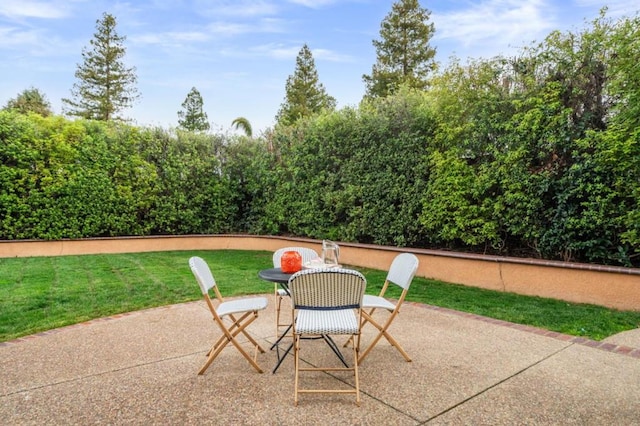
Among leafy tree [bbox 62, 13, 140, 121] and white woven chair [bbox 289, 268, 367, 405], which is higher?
leafy tree [bbox 62, 13, 140, 121]

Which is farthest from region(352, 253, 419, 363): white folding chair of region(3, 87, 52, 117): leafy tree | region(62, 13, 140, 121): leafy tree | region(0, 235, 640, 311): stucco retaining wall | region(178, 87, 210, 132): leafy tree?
region(3, 87, 52, 117): leafy tree

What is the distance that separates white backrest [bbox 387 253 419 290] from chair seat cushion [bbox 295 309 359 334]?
0.54 metres

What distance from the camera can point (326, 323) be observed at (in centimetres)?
278

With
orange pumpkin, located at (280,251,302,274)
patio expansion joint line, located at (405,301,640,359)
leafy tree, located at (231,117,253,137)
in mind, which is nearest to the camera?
orange pumpkin, located at (280,251,302,274)

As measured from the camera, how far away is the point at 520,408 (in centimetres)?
243

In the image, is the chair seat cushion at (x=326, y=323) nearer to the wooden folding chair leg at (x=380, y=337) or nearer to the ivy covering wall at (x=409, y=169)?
the wooden folding chair leg at (x=380, y=337)

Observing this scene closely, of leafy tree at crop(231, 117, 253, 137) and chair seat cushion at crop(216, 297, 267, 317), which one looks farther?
leafy tree at crop(231, 117, 253, 137)

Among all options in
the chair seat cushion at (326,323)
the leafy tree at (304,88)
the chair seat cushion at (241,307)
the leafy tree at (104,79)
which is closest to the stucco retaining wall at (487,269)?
the chair seat cushion at (326,323)

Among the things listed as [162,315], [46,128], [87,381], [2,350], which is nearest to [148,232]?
[46,128]

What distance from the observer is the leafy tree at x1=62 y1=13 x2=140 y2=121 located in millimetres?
24406

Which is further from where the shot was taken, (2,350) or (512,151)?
(512,151)

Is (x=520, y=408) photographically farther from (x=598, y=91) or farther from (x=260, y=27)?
(x=260, y=27)

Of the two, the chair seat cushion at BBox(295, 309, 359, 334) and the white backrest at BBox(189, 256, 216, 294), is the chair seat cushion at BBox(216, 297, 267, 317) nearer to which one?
the white backrest at BBox(189, 256, 216, 294)

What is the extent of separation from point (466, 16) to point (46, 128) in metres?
9.95
